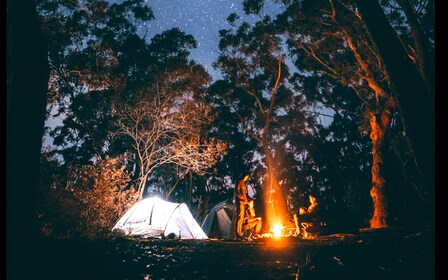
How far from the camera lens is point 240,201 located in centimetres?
1144

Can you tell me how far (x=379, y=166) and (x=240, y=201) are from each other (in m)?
6.13

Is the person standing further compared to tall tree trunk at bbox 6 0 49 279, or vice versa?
the person standing

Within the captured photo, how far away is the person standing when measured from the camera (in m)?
11.2

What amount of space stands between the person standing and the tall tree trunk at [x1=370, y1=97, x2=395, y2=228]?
545 cm

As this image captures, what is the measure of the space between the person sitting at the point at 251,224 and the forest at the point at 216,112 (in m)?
3.57

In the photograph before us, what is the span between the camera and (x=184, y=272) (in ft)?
11.7

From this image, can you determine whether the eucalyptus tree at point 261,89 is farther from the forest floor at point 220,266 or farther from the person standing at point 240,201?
the forest floor at point 220,266

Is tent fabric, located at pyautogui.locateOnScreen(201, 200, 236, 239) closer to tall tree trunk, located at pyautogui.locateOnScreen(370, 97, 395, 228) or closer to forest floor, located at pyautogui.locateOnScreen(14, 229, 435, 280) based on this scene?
tall tree trunk, located at pyautogui.locateOnScreen(370, 97, 395, 228)

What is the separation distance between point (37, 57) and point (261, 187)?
1164 inches

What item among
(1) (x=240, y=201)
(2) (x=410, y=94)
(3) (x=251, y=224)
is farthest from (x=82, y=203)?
(2) (x=410, y=94)

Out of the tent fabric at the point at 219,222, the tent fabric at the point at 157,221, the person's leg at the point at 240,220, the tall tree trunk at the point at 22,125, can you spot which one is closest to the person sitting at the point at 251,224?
the person's leg at the point at 240,220

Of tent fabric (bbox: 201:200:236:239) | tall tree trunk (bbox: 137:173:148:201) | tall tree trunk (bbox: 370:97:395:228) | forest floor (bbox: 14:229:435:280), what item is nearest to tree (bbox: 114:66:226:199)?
tall tree trunk (bbox: 137:173:148:201)

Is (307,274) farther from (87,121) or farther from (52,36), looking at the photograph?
(87,121)
